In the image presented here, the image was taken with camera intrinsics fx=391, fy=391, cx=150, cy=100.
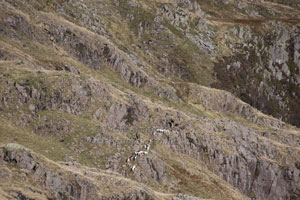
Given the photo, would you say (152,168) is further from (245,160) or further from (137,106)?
(245,160)

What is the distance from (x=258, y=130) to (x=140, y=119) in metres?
29.0

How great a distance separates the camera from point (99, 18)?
89.6 m

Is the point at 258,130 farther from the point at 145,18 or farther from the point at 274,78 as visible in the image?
the point at 145,18

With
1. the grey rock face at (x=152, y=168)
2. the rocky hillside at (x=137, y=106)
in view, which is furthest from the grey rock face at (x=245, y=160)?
the grey rock face at (x=152, y=168)

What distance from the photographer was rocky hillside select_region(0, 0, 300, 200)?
4100 cm

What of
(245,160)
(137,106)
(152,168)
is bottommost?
(152,168)

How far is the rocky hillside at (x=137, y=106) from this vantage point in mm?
41000

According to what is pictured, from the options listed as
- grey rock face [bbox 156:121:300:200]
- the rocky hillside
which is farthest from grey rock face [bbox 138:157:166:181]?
grey rock face [bbox 156:121:300:200]

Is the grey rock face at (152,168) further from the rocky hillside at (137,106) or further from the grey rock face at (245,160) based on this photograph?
the grey rock face at (245,160)

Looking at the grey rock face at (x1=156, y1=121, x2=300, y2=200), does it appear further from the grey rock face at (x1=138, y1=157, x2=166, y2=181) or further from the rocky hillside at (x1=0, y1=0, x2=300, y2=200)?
the grey rock face at (x1=138, y1=157, x2=166, y2=181)

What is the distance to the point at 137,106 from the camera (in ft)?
198

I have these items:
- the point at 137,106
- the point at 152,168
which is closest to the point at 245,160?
the point at 137,106

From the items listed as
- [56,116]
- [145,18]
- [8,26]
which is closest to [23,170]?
[56,116]

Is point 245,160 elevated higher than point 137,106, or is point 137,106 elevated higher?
point 137,106
